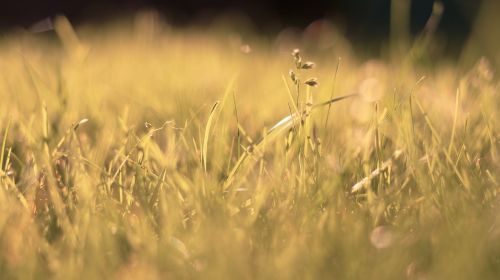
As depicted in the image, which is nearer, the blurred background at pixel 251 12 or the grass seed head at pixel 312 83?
the grass seed head at pixel 312 83

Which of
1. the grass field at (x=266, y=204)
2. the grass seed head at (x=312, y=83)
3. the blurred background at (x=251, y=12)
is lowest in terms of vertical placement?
the blurred background at (x=251, y=12)

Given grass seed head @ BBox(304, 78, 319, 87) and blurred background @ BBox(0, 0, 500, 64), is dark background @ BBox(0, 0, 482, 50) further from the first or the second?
grass seed head @ BBox(304, 78, 319, 87)

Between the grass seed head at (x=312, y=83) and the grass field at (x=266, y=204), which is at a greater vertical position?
the grass seed head at (x=312, y=83)

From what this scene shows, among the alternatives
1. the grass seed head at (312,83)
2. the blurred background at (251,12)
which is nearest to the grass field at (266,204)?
the grass seed head at (312,83)

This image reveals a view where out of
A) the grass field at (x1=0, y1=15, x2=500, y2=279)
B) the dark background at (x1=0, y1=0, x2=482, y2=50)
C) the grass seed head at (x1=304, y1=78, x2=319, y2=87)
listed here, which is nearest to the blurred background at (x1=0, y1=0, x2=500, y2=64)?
the dark background at (x1=0, y1=0, x2=482, y2=50)

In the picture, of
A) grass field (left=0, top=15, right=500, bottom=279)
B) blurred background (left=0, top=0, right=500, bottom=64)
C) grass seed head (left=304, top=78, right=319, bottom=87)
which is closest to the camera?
grass field (left=0, top=15, right=500, bottom=279)

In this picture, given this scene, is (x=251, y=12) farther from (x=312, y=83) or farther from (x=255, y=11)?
(x=312, y=83)

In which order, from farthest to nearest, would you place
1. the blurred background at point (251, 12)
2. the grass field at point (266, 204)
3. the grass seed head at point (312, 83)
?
the blurred background at point (251, 12) → the grass seed head at point (312, 83) → the grass field at point (266, 204)

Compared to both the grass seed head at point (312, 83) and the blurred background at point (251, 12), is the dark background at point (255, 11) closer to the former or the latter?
the blurred background at point (251, 12)
